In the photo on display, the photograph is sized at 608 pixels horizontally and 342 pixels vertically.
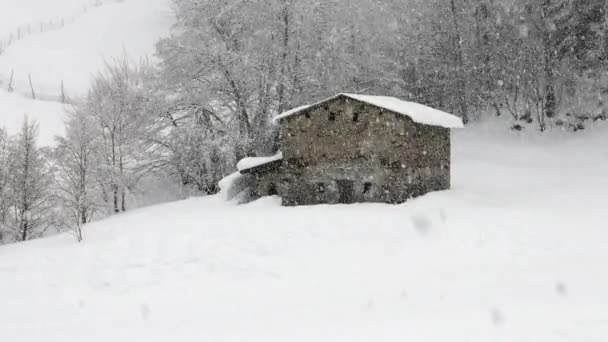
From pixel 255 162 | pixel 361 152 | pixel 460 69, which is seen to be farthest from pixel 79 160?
pixel 460 69

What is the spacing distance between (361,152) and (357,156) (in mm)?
229

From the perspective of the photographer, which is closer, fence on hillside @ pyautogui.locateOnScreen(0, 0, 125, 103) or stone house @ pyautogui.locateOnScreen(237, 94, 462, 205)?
stone house @ pyautogui.locateOnScreen(237, 94, 462, 205)

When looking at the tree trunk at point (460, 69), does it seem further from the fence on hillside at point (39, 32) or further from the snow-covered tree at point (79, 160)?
the fence on hillside at point (39, 32)

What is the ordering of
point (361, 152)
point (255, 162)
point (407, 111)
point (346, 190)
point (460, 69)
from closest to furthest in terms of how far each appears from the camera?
1. point (407, 111)
2. point (361, 152)
3. point (346, 190)
4. point (255, 162)
5. point (460, 69)

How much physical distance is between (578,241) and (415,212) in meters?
5.18

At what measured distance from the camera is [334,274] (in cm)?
1251

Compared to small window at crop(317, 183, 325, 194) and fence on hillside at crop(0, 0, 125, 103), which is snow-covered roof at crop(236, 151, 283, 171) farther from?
fence on hillside at crop(0, 0, 125, 103)

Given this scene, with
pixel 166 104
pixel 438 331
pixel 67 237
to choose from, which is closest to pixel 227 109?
pixel 166 104

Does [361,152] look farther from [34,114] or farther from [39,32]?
[39,32]

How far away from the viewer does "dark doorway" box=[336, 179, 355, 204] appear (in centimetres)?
2044

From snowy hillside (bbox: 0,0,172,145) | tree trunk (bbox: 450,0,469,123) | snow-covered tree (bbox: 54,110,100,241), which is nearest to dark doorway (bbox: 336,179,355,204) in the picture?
snow-covered tree (bbox: 54,110,100,241)

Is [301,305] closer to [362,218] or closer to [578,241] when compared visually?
[362,218]

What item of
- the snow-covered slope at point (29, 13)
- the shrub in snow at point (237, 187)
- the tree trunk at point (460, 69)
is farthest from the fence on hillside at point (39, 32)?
the tree trunk at point (460, 69)

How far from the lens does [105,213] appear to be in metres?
32.6
